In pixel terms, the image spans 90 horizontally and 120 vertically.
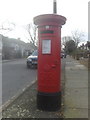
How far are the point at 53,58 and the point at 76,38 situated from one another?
7159 centimetres

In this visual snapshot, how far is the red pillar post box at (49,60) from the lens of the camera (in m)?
5.65

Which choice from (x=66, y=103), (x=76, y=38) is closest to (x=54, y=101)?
(x=66, y=103)

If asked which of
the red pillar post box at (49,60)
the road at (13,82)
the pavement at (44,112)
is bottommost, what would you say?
the pavement at (44,112)

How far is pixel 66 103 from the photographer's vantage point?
6.25 meters

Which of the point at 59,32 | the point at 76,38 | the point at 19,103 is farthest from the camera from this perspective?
the point at 76,38

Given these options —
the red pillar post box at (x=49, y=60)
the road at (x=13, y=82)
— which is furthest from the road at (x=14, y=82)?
the red pillar post box at (x=49, y=60)

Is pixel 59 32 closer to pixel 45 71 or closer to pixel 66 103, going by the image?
pixel 45 71

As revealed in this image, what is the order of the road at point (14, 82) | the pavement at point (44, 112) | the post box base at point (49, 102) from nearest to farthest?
the pavement at point (44, 112) → the post box base at point (49, 102) → the road at point (14, 82)

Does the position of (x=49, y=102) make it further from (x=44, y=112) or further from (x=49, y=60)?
(x=49, y=60)

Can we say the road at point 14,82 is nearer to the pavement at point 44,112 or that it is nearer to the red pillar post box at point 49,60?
the pavement at point 44,112

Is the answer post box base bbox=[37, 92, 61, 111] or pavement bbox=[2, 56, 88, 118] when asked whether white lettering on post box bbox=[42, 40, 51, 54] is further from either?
pavement bbox=[2, 56, 88, 118]

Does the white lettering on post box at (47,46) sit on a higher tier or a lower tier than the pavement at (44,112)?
higher

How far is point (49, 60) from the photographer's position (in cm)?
567

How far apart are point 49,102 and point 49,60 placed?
3.37ft
